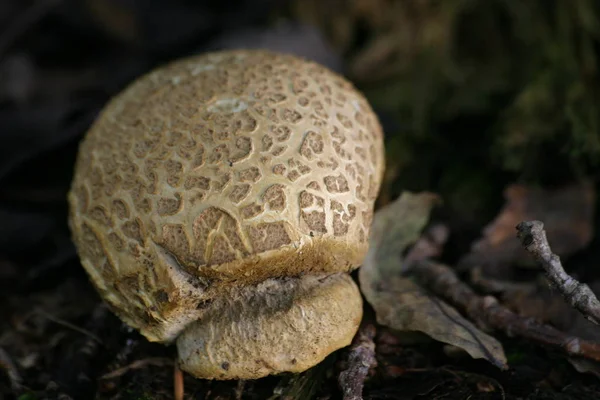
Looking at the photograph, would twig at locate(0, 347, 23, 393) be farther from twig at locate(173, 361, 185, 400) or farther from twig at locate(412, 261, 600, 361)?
twig at locate(412, 261, 600, 361)

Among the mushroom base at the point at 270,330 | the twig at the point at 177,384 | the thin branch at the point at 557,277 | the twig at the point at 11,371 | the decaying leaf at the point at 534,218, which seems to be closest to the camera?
the thin branch at the point at 557,277

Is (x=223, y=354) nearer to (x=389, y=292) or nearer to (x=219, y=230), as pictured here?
(x=219, y=230)

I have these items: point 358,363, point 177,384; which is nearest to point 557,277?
point 358,363

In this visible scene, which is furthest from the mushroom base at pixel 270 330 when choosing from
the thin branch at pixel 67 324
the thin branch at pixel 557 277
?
the thin branch at pixel 557 277

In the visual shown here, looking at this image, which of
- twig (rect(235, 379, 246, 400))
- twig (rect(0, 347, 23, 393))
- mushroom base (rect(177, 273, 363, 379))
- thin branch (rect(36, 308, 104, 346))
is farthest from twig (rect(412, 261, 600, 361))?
twig (rect(0, 347, 23, 393))

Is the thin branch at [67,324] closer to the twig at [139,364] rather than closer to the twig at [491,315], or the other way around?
the twig at [139,364]

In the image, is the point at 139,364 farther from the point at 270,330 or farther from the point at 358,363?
the point at 358,363
